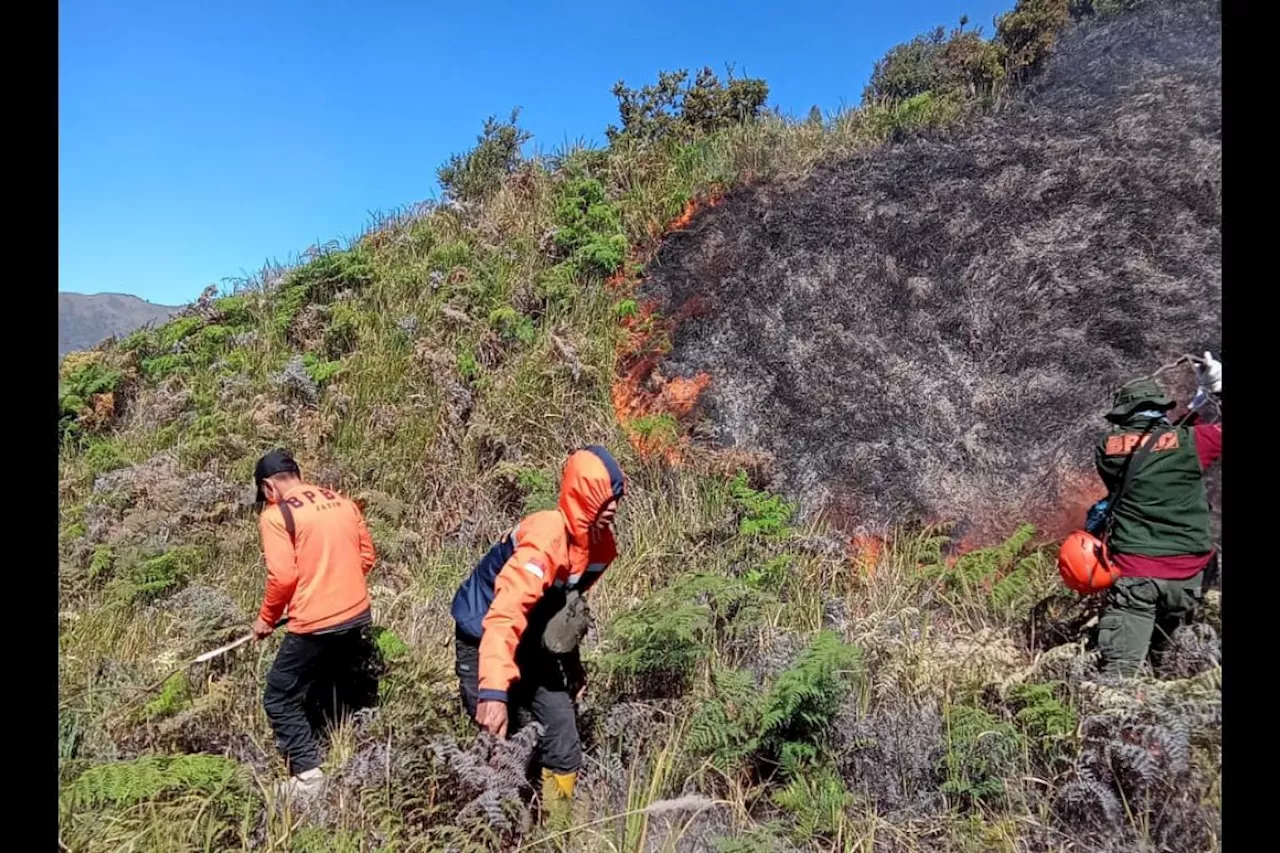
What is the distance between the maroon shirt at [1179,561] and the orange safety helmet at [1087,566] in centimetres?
7

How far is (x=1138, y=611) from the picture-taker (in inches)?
146

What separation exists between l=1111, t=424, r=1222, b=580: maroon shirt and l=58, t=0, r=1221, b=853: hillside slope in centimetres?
33

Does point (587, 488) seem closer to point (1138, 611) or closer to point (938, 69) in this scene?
point (1138, 611)

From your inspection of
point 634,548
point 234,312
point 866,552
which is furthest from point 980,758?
point 234,312

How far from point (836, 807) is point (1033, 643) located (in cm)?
190

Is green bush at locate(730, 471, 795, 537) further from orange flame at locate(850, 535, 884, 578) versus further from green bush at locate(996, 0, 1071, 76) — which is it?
green bush at locate(996, 0, 1071, 76)

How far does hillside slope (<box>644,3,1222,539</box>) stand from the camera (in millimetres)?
6578

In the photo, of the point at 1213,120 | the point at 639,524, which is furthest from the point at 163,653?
the point at 1213,120

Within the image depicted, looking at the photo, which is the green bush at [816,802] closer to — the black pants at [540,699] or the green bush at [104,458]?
the black pants at [540,699]

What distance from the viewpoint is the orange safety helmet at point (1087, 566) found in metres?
3.81

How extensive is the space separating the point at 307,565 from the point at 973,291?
21.6 feet

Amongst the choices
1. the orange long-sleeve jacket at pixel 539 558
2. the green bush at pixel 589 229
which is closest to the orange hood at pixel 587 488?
the orange long-sleeve jacket at pixel 539 558

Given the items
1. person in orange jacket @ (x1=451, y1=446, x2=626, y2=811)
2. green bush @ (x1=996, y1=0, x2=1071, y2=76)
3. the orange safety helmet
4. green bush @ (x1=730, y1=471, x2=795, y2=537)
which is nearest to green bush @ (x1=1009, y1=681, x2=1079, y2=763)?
the orange safety helmet
